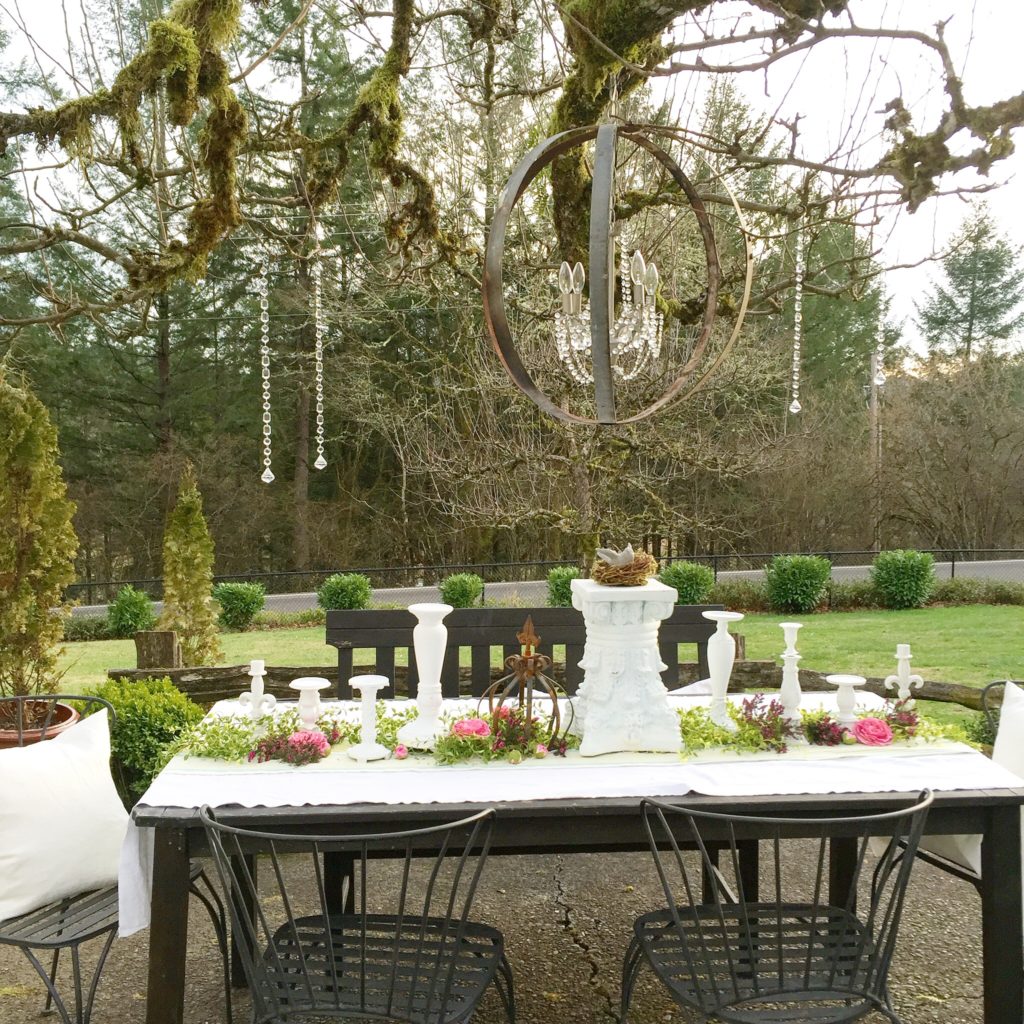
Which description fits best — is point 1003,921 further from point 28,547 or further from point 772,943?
point 28,547

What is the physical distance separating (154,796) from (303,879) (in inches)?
Answer: 59.8

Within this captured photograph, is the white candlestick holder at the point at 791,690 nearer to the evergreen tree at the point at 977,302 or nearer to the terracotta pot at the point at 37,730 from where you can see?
the terracotta pot at the point at 37,730

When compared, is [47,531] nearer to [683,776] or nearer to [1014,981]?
[683,776]

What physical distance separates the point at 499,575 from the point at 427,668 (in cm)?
1253

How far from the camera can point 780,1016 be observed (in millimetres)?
1932

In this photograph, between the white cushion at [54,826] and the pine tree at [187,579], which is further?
the pine tree at [187,579]

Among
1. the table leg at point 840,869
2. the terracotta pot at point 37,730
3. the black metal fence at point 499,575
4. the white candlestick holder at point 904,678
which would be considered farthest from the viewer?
the black metal fence at point 499,575

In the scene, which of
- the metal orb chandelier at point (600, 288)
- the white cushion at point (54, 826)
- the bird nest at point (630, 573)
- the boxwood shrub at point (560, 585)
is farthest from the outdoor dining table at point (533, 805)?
the boxwood shrub at point (560, 585)

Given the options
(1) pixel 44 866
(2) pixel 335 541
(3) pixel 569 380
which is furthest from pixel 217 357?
(1) pixel 44 866

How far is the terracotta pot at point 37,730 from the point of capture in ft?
12.1

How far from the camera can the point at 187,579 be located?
8.66 meters

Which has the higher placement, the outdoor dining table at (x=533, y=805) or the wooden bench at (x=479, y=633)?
the wooden bench at (x=479, y=633)

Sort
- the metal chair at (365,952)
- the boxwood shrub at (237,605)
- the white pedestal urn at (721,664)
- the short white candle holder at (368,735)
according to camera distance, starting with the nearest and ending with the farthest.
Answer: the metal chair at (365,952) < the short white candle holder at (368,735) < the white pedestal urn at (721,664) < the boxwood shrub at (237,605)

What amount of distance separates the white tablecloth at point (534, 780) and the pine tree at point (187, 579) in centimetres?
649
